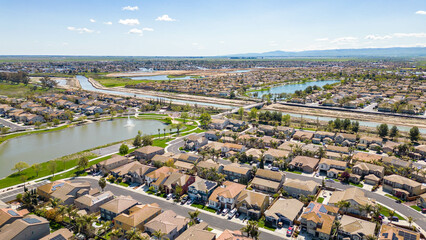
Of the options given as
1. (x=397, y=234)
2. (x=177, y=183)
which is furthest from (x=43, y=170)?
(x=397, y=234)

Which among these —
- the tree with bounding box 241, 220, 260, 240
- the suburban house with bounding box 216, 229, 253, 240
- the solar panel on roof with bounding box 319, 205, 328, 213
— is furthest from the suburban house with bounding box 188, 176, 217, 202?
the solar panel on roof with bounding box 319, 205, 328, 213

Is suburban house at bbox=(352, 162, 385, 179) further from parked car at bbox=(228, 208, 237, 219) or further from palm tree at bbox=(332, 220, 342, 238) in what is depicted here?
parked car at bbox=(228, 208, 237, 219)

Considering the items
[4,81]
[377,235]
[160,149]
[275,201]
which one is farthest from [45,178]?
[4,81]

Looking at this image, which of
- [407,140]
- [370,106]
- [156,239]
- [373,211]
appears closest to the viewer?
[156,239]

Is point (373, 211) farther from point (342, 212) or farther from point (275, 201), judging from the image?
point (275, 201)

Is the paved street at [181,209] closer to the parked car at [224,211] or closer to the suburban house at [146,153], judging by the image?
the parked car at [224,211]

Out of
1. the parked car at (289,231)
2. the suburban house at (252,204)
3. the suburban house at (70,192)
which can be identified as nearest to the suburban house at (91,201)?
the suburban house at (70,192)
